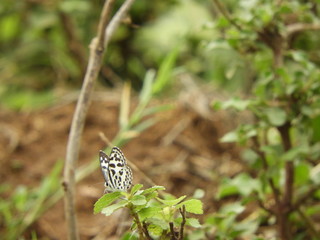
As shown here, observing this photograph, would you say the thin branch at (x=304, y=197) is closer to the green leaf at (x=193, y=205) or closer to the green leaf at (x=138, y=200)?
the green leaf at (x=193, y=205)

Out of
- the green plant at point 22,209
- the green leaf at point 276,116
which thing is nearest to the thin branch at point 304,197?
the green leaf at point 276,116

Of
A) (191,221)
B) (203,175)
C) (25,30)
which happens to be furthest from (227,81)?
(191,221)

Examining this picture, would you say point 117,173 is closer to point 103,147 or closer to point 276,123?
point 276,123

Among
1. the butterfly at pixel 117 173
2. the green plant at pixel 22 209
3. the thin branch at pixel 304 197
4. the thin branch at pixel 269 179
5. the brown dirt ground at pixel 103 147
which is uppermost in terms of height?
the brown dirt ground at pixel 103 147

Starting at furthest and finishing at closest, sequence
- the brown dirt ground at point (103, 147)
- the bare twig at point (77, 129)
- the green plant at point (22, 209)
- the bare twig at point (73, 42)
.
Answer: the bare twig at point (73, 42) → the brown dirt ground at point (103, 147) → the green plant at point (22, 209) → the bare twig at point (77, 129)

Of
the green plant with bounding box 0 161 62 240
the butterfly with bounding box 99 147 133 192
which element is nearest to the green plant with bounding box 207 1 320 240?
the butterfly with bounding box 99 147 133 192

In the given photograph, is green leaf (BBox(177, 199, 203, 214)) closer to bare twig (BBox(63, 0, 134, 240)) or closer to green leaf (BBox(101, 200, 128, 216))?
green leaf (BBox(101, 200, 128, 216))

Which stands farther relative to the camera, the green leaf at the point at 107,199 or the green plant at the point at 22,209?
the green plant at the point at 22,209

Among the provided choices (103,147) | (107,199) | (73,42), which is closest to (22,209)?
(103,147)
